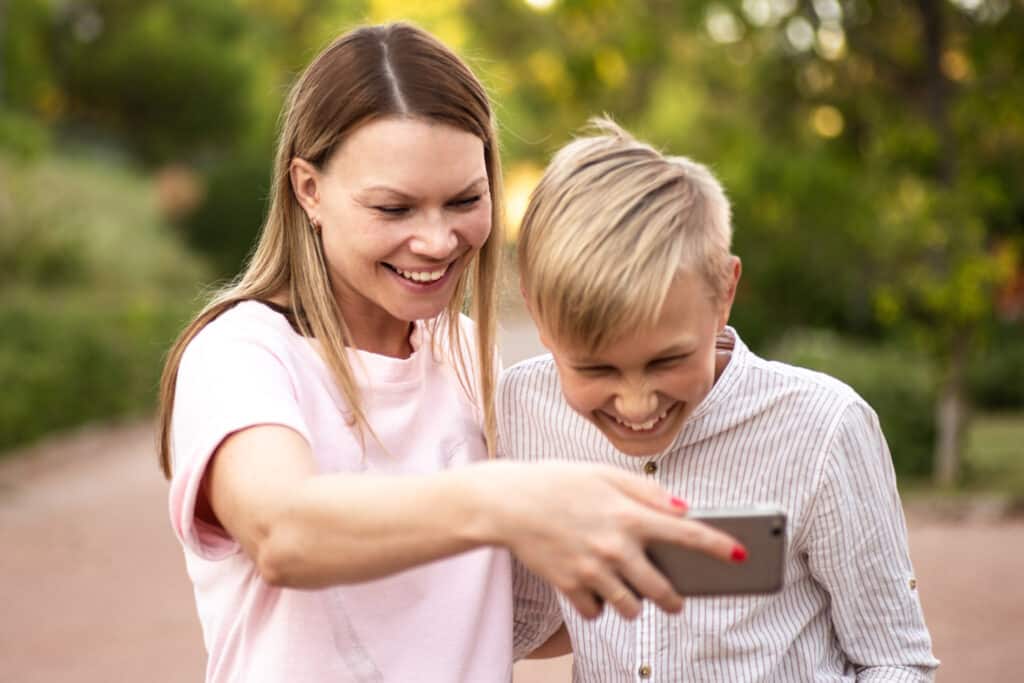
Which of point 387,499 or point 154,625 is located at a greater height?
point 387,499

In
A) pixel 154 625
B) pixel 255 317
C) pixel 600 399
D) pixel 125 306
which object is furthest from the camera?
pixel 125 306

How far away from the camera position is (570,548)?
1.34 metres

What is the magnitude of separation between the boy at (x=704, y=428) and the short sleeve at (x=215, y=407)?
0.39 m

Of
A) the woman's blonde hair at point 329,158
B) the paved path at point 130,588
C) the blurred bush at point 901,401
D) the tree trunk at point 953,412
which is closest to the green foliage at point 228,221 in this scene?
the paved path at point 130,588

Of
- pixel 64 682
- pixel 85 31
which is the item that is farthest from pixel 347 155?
pixel 85 31

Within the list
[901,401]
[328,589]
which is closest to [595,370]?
[328,589]

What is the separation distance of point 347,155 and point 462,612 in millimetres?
737

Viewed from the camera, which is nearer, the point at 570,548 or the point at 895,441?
the point at 570,548

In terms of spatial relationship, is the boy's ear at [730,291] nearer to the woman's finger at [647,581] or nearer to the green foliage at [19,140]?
the woman's finger at [647,581]

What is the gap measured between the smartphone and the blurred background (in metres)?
1.56

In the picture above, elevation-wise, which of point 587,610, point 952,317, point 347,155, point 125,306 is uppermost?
point 347,155

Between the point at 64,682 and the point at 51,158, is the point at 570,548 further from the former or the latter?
the point at 51,158

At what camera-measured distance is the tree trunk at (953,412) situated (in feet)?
34.1

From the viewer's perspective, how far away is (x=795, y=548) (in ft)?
6.66
